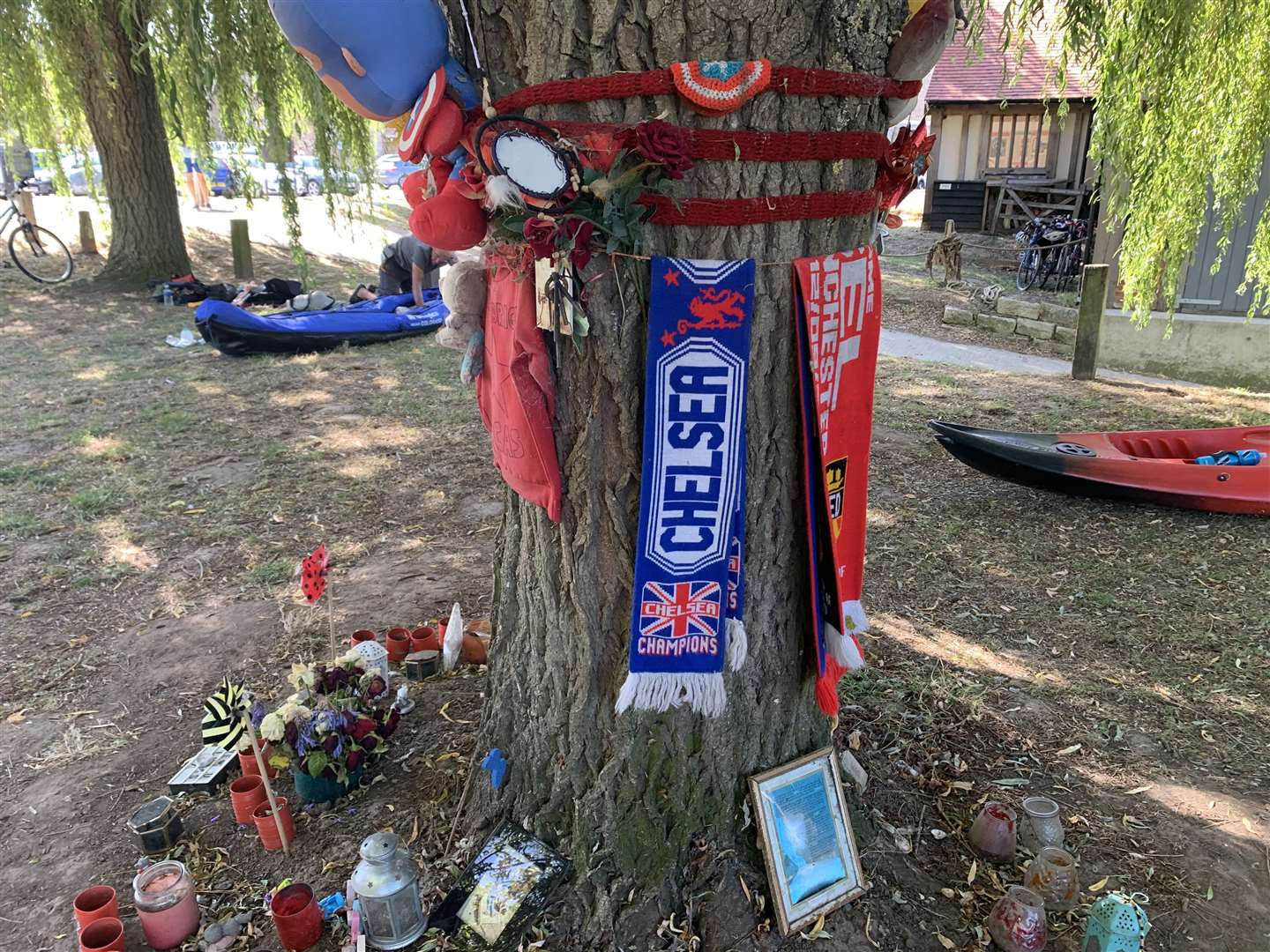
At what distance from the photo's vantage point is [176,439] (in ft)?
19.0

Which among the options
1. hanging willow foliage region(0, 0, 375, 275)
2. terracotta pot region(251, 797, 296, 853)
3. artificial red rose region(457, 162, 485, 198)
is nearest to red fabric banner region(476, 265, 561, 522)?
artificial red rose region(457, 162, 485, 198)

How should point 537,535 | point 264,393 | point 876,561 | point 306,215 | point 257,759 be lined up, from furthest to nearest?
point 306,215, point 264,393, point 876,561, point 257,759, point 537,535

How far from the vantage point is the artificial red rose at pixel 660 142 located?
1.56 metres

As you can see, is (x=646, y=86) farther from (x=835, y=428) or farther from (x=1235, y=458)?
(x=1235, y=458)

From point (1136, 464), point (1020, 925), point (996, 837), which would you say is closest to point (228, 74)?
point (996, 837)

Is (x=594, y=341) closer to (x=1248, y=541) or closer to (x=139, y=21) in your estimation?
(x=1248, y=541)

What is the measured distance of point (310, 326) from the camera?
8.14m

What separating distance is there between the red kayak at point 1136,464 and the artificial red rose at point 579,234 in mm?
3713

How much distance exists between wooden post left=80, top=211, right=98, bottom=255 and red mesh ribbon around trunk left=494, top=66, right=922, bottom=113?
12.7m

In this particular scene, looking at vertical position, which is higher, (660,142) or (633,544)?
(660,142)

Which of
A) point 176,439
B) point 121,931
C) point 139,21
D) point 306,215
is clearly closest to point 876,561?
point 121,931

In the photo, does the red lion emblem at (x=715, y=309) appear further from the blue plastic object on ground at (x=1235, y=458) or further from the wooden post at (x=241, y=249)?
the wooden post at (x=241, y=249)

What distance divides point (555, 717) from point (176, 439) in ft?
15.7

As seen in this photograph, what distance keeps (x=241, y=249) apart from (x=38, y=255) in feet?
8.72
